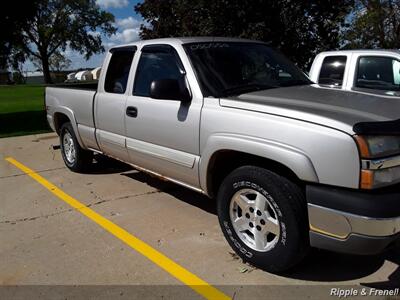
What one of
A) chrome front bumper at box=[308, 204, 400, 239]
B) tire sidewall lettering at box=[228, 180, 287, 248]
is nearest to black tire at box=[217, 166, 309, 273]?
tire sidewall lettering at box=[228, 180, 287, 248]

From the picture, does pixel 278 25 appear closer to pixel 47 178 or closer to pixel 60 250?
pixel 47 178

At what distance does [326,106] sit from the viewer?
3.66 meters

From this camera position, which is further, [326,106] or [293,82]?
[293,82]

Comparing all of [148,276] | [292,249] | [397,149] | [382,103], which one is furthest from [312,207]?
[148,276]

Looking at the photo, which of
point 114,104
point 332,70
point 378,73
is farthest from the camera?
point 332,70

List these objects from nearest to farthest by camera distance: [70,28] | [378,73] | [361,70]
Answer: [378,73], [361,70], [70,28]

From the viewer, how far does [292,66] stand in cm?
532

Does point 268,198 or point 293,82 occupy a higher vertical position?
point 293,82

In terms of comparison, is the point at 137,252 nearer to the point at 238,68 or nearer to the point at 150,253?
the point at 150,253

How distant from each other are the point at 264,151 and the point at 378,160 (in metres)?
0.82

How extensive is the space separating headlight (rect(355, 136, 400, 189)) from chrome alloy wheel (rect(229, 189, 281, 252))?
0.80 meters

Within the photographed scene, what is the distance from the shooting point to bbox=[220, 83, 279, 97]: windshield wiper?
14.2 feet

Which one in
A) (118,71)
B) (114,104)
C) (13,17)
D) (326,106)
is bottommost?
(114,104)

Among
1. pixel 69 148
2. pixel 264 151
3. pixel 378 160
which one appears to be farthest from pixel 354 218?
pixel 69 148
